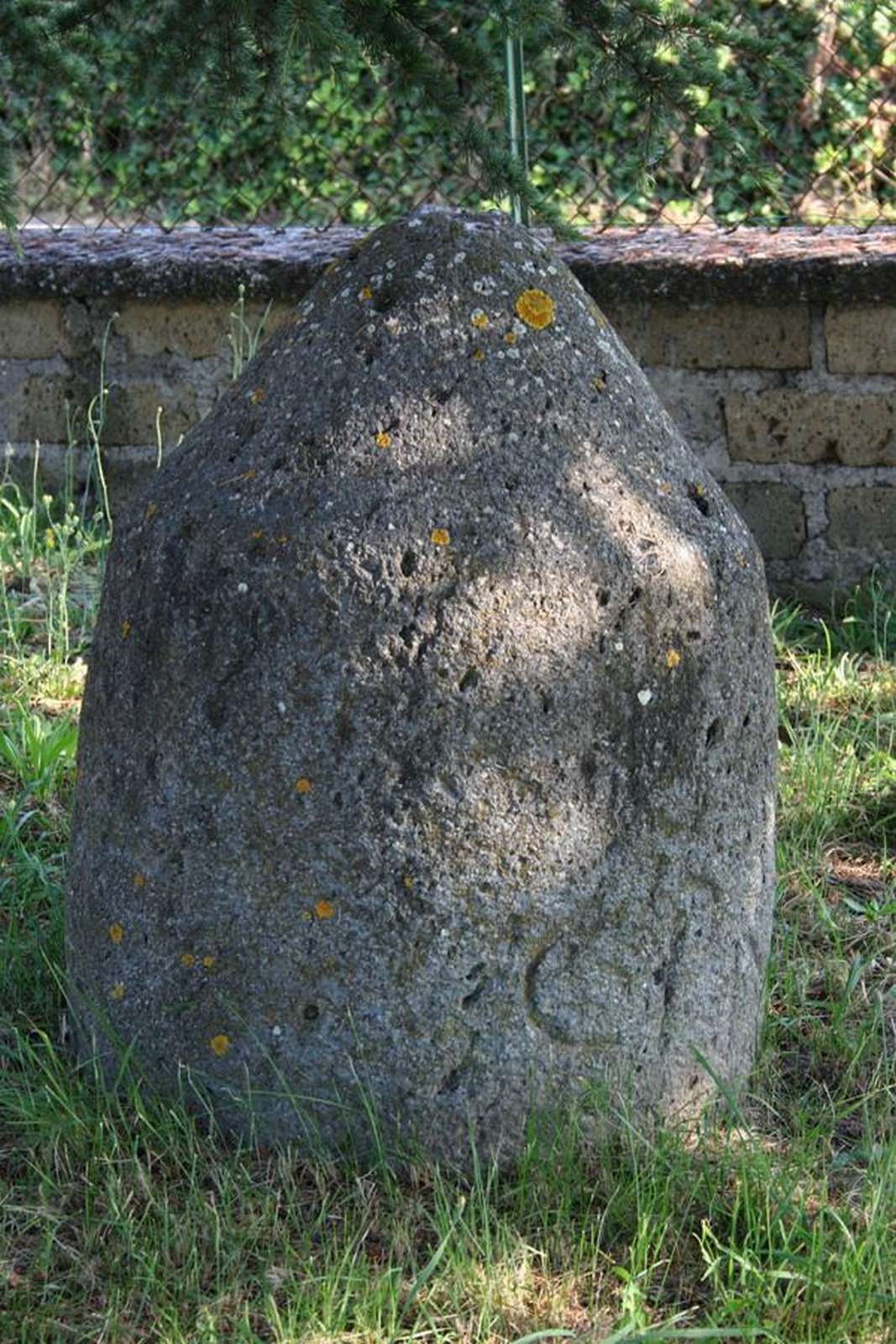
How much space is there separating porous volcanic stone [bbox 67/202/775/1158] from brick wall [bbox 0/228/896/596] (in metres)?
2.40

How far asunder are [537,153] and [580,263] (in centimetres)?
95

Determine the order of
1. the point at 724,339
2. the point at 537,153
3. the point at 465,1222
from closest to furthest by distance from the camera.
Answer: the point at 465,1222, the point at 724,339, the point at 537,153

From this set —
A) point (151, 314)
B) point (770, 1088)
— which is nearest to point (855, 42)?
point (151, 314)

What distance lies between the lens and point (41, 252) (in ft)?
18.0

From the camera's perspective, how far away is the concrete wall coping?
468cm

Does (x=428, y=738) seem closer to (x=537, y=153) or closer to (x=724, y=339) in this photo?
(x=724, y=339)

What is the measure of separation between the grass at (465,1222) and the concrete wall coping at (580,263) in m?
2.50

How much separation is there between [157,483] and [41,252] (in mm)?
3300

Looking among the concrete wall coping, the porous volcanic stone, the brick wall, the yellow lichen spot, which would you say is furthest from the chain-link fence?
the porous volcanic stone

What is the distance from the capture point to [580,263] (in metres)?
4.86

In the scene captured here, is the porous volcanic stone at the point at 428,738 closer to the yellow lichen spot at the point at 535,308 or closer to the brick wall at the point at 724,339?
the yellow lichen spot at the point at 535,308

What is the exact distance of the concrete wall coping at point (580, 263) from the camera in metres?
4.68

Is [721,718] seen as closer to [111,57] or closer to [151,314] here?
[111,57]

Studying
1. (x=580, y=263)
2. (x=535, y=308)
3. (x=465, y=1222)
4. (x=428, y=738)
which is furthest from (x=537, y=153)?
(x=465, y=1222)
